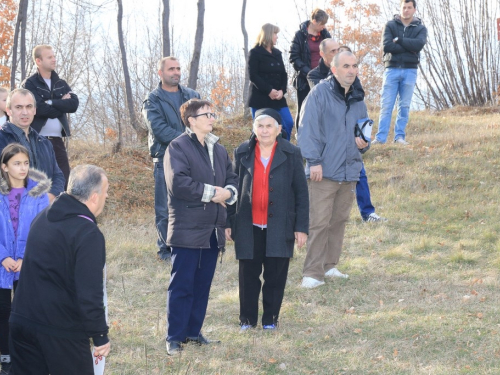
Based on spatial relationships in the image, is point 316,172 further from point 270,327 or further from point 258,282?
point 270,327

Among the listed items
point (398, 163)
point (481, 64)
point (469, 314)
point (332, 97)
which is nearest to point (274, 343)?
point (469, 314)

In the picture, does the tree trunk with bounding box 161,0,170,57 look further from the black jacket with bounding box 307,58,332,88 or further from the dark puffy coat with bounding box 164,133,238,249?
the dark puffy coat with bounding box 164,133,238,249

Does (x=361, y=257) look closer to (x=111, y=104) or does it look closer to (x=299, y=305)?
(x=299, y=305)

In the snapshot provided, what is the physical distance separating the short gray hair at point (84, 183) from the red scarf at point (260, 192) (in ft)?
7.70

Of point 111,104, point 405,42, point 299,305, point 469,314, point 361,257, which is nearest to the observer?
point 469,314

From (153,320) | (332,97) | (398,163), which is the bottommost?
(153,320)

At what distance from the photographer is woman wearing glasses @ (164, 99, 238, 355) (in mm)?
5094

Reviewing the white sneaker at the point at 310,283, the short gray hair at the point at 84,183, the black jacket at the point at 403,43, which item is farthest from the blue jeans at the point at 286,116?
the short gray hair at the point at 84,183

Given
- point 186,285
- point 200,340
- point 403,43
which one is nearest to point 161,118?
point 186,285

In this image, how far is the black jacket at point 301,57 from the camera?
9641 mm

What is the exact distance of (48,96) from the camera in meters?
7.77

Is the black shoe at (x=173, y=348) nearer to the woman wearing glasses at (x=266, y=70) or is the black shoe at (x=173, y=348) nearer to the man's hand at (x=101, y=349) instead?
the man's hand at (x=101, y=349)

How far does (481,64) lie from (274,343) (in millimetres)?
14830

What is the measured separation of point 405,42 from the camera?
11.4m
